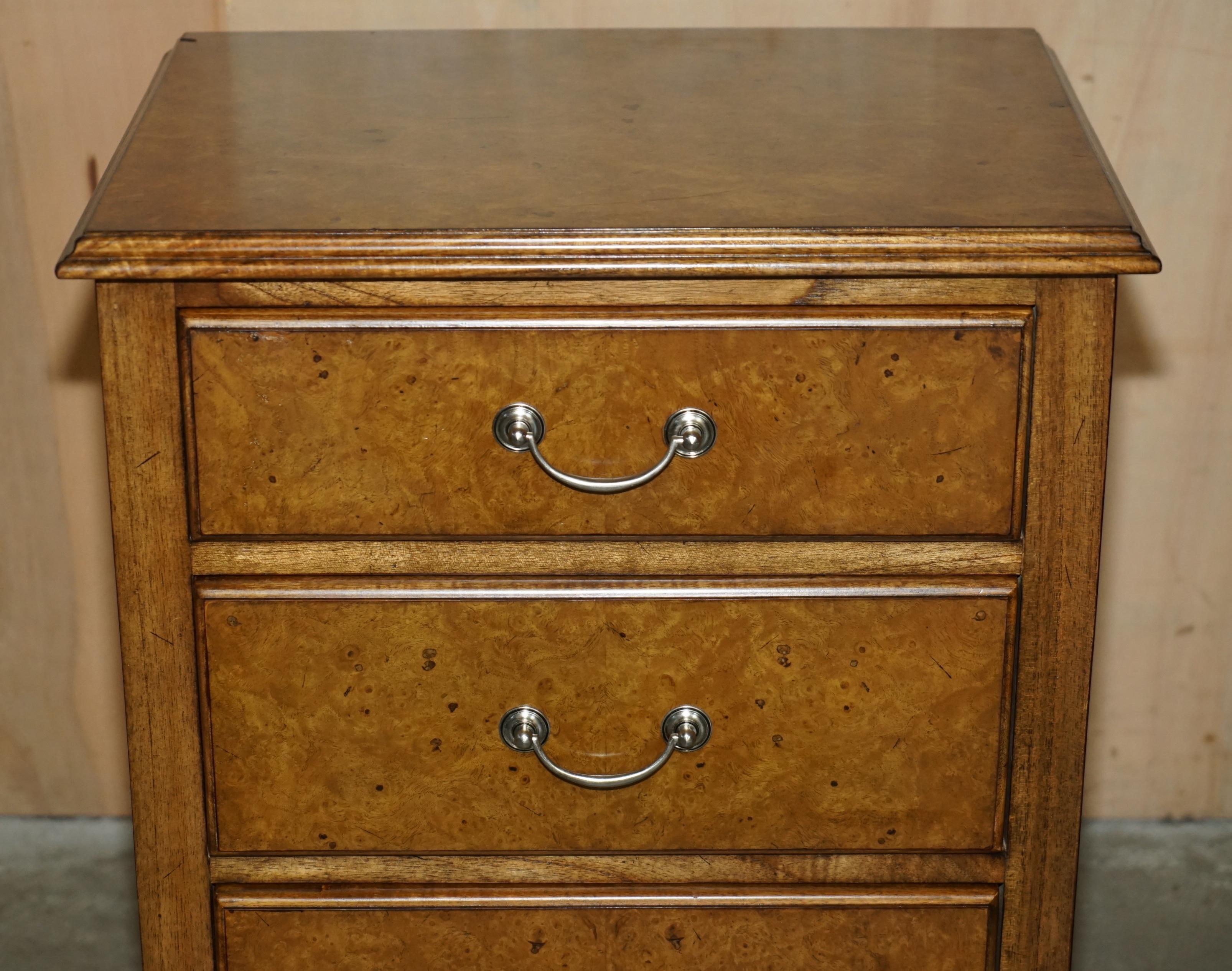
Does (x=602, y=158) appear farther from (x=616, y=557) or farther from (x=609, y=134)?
(x=616, y=557)

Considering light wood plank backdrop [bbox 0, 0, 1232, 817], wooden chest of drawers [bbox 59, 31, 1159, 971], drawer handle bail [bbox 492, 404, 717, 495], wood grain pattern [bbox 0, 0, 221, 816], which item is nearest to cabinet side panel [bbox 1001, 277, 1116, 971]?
wooden chest of drawers [bbox 59, 31, 1159, 971]

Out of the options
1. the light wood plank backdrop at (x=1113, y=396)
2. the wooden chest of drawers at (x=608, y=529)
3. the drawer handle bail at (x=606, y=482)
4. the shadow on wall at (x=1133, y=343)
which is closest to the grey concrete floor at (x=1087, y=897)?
the light wood plank backdrop at (x=1113, y=396)

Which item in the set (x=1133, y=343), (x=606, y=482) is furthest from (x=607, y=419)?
(x=1133, y=343)

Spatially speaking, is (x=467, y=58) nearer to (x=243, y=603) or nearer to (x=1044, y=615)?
(x=243, y=603)

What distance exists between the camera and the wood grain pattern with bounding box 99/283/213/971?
89cm

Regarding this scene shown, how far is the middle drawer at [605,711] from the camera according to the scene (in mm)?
944

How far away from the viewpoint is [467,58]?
121 centimetres

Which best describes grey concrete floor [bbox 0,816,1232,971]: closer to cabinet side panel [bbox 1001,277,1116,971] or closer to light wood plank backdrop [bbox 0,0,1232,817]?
light wood plank backdrop [bbox 0,0,1232,817]

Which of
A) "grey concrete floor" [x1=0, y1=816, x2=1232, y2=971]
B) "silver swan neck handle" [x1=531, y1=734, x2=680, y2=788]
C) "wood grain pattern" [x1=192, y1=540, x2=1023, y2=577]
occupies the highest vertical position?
"wood grain pattern" [x1=192, y1=540, x2=1023, y2=577]

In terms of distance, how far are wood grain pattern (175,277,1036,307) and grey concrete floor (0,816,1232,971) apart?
3.33 feet

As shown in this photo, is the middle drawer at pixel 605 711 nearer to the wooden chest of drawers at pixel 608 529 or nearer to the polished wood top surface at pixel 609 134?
the wooden chest of drawers at pixel 608 529

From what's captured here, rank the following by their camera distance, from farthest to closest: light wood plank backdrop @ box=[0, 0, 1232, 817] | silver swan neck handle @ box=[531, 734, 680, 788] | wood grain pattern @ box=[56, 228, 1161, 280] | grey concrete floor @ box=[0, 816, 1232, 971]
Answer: grey concrete floor @ box=[0, 816, 1232, 971]
light wood plank backdrop @ box=[0, 0, 1232, 817]
silver swan neck handle @ box=[531, 734, 680, 788]
wood grain pattern @ box=[56, 228, 1161, 280]

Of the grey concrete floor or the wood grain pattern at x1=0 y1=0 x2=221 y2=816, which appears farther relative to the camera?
the grey concrete floor

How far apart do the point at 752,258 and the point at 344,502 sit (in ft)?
0.96
